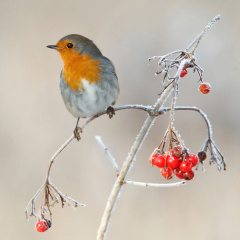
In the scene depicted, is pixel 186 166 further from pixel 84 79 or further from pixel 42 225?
Answer: pixel 84 79

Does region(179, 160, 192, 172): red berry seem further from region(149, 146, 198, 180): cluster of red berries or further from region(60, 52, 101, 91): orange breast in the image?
region(60, 52, 101, 91): orange breast

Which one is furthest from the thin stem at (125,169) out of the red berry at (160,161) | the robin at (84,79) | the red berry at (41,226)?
the robin at (84,79)

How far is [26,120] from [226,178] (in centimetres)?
199

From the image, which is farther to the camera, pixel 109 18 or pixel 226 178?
pixel 109 18

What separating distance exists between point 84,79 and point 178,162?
967mm

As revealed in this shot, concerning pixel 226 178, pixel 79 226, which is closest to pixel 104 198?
pixel 79 226

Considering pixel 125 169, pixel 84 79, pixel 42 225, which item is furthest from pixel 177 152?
pixel 84 79

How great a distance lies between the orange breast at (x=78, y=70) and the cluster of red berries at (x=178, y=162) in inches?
36.2

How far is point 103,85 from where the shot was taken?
225 cm

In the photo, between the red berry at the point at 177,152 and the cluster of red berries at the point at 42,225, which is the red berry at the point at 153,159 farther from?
the cluster of red berries at the point at 42,225

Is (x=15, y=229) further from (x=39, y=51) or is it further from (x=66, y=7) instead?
(x=66, y=7)

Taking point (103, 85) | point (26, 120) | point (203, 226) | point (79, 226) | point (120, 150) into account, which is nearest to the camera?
point (103, 85)

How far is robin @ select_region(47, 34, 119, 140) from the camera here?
2.21m

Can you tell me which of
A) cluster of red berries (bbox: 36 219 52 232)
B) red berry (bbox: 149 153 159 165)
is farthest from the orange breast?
red berry (bbox: 149 153 159 165)
